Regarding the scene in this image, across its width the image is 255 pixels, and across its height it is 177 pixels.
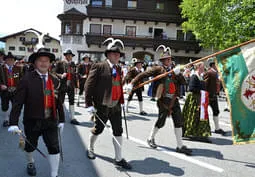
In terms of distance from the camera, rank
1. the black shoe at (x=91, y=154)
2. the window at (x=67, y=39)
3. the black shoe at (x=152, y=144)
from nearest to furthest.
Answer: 1. the black shoe at (x=91, y=154)
2. the black shoe at (x=152, y=144)
3. the window at (x=67, y=39)

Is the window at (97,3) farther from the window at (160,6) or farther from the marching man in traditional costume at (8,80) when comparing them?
the marching man in traditional costume at (8,80)

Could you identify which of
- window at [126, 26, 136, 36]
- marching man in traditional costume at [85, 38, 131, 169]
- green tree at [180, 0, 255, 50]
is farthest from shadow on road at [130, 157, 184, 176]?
window at [126, 26, 136, 36]

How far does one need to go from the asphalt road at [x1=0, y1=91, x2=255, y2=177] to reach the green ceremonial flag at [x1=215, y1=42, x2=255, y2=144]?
664mm

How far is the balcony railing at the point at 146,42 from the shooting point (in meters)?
28.9

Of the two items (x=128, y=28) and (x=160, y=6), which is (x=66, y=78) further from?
(x=160, y=6)

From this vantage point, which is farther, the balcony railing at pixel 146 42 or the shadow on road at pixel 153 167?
the balcony railing at pixel 146 42

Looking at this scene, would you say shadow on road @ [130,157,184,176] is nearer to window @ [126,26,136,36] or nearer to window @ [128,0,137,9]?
window @ [126,26,136,36]

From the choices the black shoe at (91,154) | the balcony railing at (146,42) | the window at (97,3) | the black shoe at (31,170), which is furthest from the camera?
the window at (97,3)

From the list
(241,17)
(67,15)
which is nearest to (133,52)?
(67,15)

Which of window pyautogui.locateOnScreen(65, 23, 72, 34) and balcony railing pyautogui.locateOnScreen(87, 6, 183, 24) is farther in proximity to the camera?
window pyautogui.locateOnScreen(65, 23, 72, 34)

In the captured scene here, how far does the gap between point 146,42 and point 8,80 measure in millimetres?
24237

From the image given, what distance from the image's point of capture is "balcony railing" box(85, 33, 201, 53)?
2892cm

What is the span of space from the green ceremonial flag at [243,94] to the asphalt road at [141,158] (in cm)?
66

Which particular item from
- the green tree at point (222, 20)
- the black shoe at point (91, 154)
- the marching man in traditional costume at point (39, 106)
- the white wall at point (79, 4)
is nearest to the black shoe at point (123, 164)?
the black shoe at point (91, 154)
